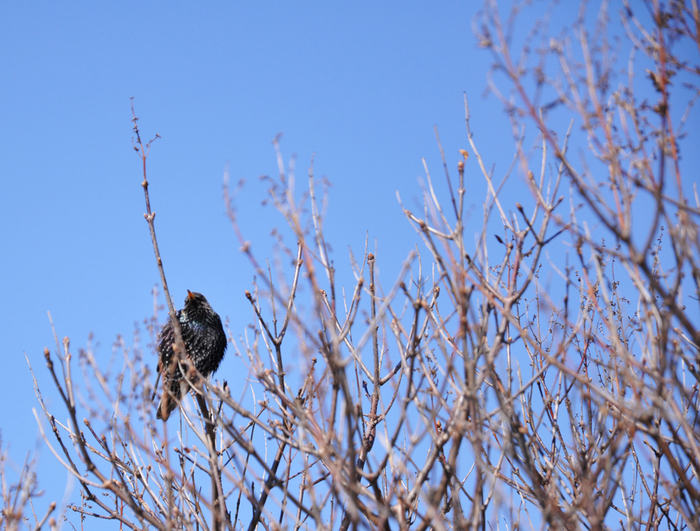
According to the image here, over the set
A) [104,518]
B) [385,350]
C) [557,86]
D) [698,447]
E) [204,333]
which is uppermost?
[204,333]

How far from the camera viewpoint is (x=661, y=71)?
2.05 m

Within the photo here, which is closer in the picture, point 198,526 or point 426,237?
point 426,237

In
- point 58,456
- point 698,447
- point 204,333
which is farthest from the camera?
point 204,333

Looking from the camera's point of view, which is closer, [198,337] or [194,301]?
[198,337]

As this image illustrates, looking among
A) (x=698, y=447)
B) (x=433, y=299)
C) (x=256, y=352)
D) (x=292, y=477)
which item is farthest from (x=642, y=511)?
(x=256, y=352)

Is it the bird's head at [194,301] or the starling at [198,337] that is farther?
the bird's head at [194,301]

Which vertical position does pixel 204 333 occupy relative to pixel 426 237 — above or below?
above

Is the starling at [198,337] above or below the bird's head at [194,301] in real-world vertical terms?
below

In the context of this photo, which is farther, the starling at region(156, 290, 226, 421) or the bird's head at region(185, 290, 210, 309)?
the bird's head at region(185, 290, 210, 309)

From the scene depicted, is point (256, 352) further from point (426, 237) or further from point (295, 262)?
point (426, 237)

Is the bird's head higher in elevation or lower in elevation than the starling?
higher

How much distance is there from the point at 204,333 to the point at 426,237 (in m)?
4.14

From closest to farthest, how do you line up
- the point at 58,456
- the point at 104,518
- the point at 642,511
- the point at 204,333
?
1. the point at 58,456
2. the point at 642,511
3. the point at 104,518
4. the point at 204,333

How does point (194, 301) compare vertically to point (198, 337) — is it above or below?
above
